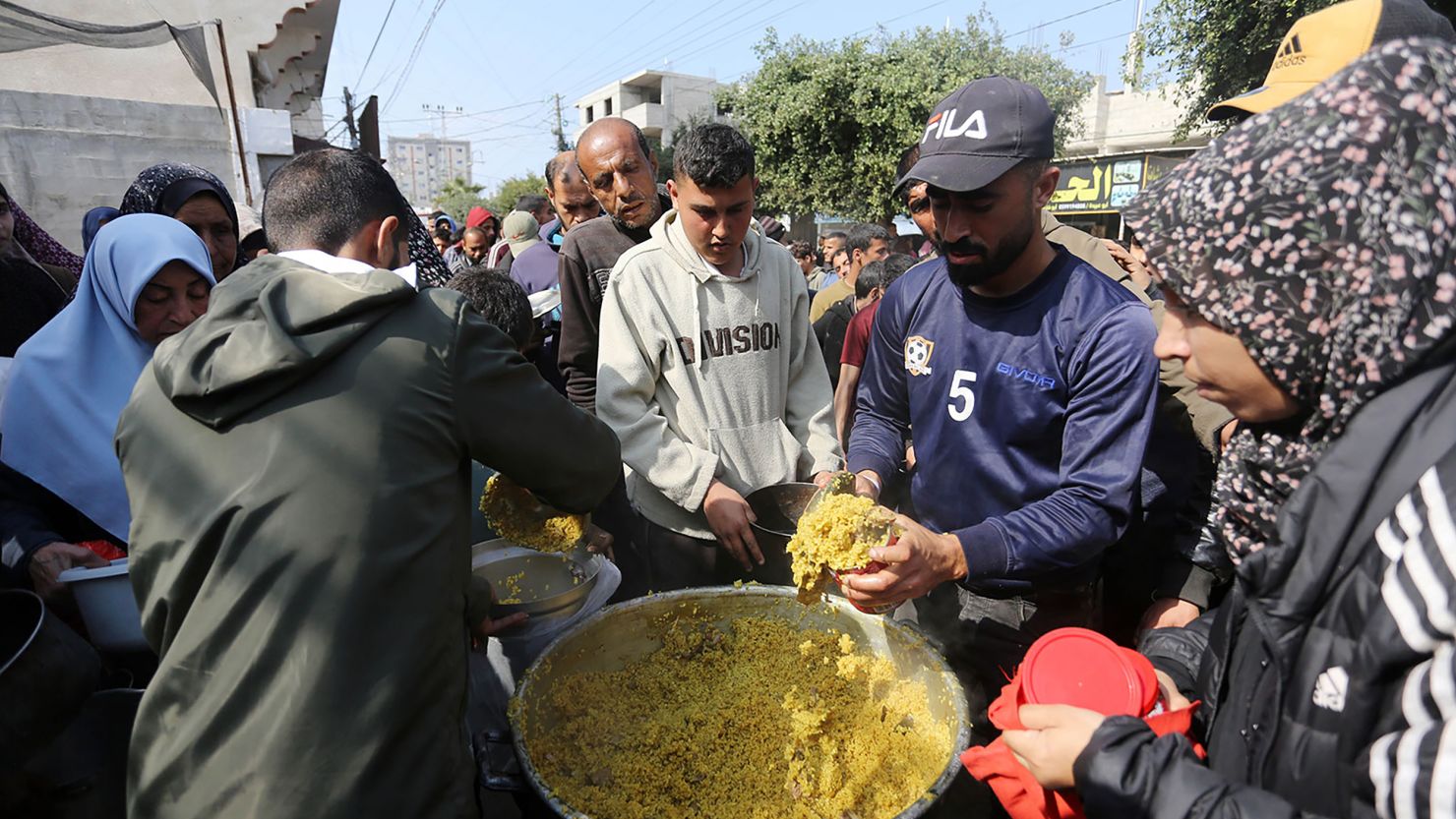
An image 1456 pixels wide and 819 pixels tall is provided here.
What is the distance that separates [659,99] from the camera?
52531mm

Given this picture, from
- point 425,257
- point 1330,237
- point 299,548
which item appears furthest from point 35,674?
point 1330,237

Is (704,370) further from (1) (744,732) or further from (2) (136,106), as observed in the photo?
(2) (136,106)

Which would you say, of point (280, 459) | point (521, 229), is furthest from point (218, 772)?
point (521, 229)

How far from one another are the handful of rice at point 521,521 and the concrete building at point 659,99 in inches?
1688

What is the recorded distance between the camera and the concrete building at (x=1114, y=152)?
19.8 m

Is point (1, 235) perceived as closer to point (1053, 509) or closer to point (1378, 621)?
point (1053, 509)

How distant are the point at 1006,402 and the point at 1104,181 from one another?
21.8 meters

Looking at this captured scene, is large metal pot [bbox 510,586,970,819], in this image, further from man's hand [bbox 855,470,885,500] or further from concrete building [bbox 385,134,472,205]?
concrete building [bbox 385,134,472,205]

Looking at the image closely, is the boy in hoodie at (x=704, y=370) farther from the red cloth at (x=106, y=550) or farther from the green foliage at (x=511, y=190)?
the green foliage at (x=511, y=190)

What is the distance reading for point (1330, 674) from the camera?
0.99 meters

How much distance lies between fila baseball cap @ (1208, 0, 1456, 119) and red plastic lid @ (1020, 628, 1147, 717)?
153 cm

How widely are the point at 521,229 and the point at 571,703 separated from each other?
5556 mm

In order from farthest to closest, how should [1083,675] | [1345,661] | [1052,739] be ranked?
[1083,675]
[1052,739]
[1345,661]

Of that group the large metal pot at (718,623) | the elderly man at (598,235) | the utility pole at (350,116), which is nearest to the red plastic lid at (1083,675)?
the large metal pot at (718,623)
